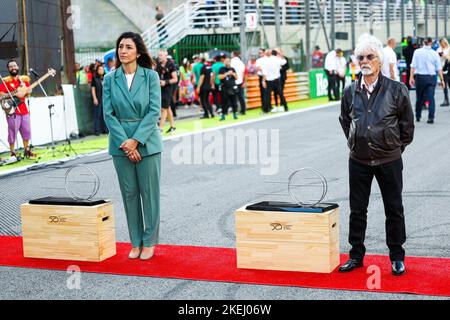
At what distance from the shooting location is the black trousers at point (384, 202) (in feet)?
20.5

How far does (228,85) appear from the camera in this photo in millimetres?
23406

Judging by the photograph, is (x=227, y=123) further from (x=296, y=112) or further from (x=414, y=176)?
(x=414, y=176)

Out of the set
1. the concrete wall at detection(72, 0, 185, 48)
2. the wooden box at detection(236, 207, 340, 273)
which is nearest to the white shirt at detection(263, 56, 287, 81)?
the concrete wall at detection(72, 0, 185, 48)

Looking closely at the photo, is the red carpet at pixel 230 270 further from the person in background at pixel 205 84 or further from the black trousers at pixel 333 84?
the black trousers at pixel 333 84

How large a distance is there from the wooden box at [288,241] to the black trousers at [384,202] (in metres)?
0.16

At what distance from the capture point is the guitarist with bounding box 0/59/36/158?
15.0m

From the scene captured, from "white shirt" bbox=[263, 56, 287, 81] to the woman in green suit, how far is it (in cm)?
1748

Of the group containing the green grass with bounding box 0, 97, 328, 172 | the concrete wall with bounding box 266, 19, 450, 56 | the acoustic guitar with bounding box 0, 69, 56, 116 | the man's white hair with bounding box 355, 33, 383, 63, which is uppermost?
the concrete wall with bounding box 266, 19, 450, 56

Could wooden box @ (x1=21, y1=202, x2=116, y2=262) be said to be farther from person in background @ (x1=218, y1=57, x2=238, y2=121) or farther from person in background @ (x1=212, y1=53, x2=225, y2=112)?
person in background @ (x1=212, y1=53, x2=225, y2=112)

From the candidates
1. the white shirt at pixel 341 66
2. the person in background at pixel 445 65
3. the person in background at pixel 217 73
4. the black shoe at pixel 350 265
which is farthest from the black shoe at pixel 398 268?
the white shirt at pixel 341 66

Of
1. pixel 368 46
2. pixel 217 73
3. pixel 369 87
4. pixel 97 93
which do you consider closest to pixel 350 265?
pixel 369 87
